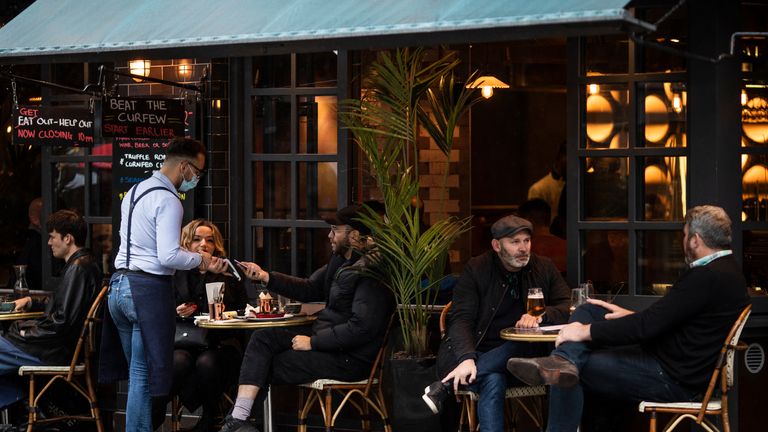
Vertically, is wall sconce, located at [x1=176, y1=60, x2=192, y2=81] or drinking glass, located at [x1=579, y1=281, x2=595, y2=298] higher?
wall sconce, located at [x1=176, y1=60, x2=192, y2=81]

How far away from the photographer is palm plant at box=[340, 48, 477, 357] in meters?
8.03

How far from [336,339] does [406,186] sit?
104 centimetres

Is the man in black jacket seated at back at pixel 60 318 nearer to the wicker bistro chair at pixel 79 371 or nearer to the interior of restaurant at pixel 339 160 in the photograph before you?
the wicker bistro chair at pixel 79 371

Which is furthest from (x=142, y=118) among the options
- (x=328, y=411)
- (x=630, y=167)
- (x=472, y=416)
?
(x=630, y=167)

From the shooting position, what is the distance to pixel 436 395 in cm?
742

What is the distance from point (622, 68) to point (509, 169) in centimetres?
687

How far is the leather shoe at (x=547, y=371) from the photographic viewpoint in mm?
6836

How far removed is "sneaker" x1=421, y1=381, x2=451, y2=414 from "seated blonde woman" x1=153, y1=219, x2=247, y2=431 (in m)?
1.73

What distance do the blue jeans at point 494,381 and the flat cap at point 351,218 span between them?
1.26 meters

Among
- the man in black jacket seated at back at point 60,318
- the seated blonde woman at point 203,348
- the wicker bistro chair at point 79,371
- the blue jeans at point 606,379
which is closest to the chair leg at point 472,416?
the blue jeans at point 606,379

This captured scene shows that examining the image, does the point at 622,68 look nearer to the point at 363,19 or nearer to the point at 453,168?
the point at 363,19

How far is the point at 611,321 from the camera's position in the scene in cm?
692

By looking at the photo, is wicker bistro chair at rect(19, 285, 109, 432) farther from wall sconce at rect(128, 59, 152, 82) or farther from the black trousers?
wall sconce at rect(128, 59, 152, 82)

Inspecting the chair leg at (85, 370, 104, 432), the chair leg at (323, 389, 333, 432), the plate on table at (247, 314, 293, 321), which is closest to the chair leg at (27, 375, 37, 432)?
the chair leg at (85, 370, 104, 432)
